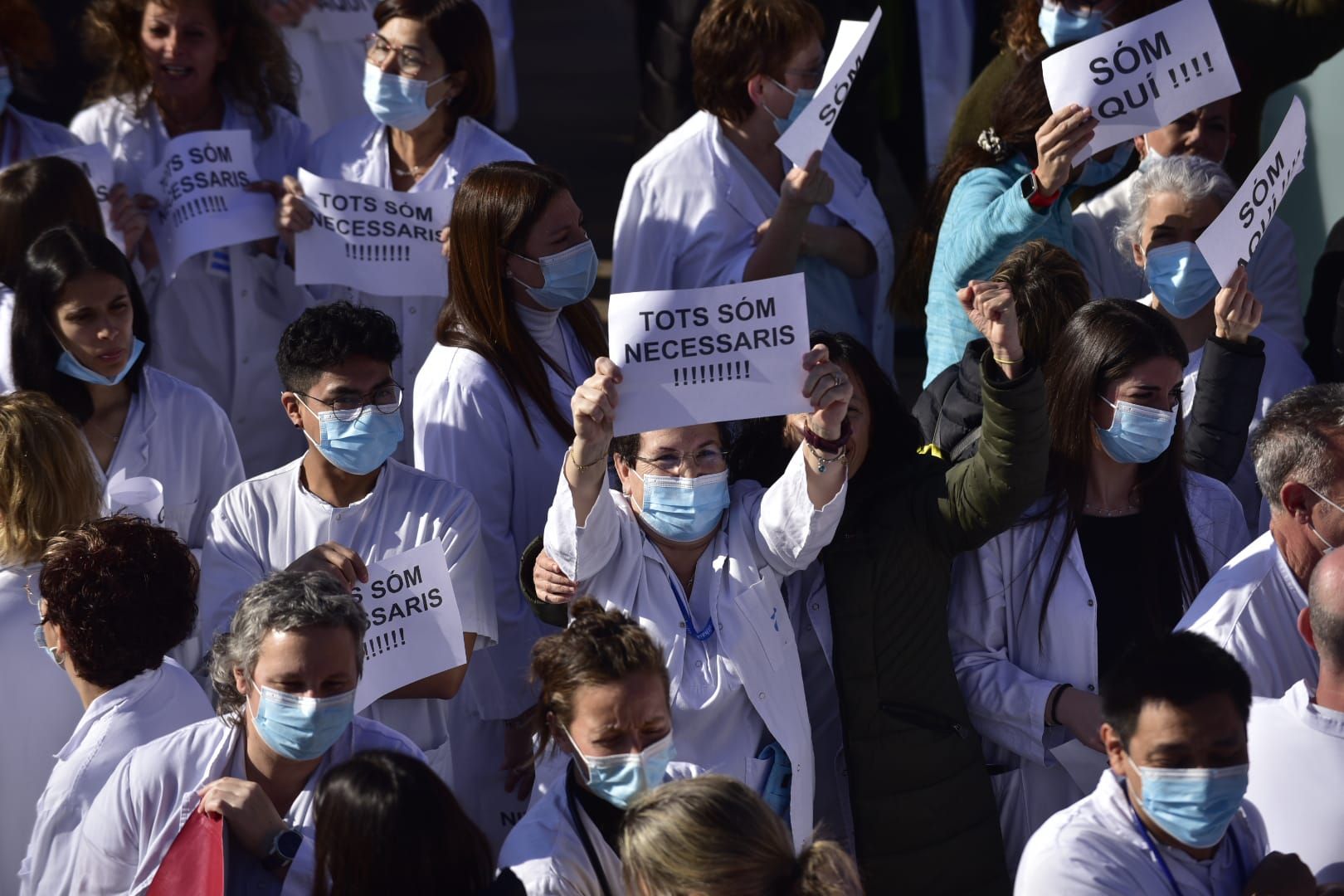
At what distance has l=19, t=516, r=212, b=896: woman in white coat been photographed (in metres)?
3.99

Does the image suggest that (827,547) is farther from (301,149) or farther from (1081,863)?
(301,149)

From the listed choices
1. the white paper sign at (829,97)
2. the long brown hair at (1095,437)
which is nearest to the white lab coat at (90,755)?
the long brown hair at (1095,437)

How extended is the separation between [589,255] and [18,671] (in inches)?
72.6

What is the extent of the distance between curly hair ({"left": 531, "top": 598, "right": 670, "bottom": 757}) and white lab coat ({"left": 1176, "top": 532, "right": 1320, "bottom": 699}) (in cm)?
128

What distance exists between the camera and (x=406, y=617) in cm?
451

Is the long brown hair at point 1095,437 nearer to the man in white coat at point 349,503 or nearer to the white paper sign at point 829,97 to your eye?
the white paper sign at point 829,97

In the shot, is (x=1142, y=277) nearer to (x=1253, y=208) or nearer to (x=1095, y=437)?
(x=1253, y=208)

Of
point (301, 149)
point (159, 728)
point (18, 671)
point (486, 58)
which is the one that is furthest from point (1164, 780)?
point (301, 149)

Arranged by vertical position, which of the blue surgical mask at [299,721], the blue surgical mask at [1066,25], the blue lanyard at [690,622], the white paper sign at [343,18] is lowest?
the blue surgical mask at [299,721]

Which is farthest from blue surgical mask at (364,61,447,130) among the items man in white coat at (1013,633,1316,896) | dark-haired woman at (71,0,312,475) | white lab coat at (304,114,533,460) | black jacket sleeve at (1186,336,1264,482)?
man in white coat at (1013,633,1316,896)

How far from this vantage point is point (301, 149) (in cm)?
673

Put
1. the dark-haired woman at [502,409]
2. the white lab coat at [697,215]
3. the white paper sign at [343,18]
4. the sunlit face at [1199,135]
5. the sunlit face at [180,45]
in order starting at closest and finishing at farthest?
the dark-haired woman at [502,409]
the sunlit face at [1199,135]
the white lab coat at [697,215]
the sunlit face at [180,45]
the white paper sign at [343,18]

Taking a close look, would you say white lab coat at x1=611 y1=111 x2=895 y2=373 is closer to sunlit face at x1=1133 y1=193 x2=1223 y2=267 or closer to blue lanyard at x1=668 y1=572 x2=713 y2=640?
sunlit face at x1=1133 y1=193 x2=1223 y2=267

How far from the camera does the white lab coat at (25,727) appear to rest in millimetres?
4277
